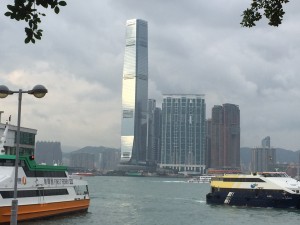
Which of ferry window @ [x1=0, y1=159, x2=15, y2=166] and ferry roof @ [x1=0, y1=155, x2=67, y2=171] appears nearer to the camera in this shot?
ferry window @ [x1=0, y1=159, x2=15, y2=166]

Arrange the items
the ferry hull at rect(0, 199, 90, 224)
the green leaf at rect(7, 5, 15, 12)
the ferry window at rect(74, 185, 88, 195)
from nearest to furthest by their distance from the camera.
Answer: the green leaf at rect(7, 5, 15, 12) < the ferry hull at rect(0, 199, 90, 224) < the ferry window at rect(74, 185, 88, 195)

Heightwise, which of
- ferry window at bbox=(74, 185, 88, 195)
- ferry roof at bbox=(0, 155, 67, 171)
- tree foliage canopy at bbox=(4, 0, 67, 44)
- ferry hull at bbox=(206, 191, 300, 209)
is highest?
tree foliage canopy at bbox=(4, 0, 67, 44)

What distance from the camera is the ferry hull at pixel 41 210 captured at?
117 feet

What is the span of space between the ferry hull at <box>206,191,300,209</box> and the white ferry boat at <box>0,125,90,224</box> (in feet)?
83.5

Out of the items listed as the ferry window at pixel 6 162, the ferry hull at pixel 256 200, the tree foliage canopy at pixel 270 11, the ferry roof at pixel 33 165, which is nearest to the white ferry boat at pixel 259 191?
the ferry hull at pixel 256 200

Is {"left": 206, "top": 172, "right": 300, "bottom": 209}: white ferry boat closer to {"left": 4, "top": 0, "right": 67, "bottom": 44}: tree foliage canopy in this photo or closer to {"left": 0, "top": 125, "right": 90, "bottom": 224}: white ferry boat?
{"left": 0, "top": 125, "right": 90, "bottom": 224}: white ferry boat

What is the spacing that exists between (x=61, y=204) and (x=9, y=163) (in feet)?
26.7

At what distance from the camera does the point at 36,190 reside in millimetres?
39812

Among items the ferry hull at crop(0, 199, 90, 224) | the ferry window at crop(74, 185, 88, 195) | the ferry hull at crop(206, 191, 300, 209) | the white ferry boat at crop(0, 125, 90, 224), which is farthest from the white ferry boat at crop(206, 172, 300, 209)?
the white ferry boat at crop(0, 125, 90, 224)

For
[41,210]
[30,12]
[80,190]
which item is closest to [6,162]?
[41,210]

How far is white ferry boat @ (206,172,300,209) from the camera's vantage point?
61.1m

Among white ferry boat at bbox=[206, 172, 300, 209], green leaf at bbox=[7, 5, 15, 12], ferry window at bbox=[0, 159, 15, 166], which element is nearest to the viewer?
green leaf at bbox=[7, 5, 15, 12]

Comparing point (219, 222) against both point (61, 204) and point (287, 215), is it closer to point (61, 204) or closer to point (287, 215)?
point (287, 215)

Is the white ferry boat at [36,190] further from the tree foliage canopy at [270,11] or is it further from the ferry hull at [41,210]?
the tree foliage canopy at [270,11]
